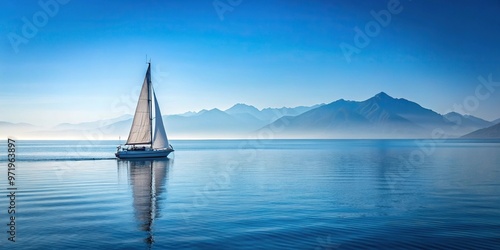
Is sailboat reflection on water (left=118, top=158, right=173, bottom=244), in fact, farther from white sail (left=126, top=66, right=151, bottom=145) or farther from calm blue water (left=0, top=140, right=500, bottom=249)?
white sail (left=126, top=66, right=151, bottom=145)

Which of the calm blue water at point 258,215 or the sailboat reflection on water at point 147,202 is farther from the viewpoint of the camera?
the sailboat reflection on water at point 147,202

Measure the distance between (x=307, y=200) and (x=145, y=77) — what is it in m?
63.5

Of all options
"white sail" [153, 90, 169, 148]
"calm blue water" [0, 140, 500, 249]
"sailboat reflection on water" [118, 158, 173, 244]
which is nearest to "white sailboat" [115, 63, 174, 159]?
"white sail" [153, 90, 169, 148]

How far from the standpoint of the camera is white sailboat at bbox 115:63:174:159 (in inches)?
3423

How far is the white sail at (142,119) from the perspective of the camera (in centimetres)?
8688

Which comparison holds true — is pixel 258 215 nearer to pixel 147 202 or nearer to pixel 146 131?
pixel 147 202

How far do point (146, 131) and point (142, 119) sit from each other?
2950 mm

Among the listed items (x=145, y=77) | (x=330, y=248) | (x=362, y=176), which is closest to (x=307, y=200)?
(x=330, y=248)

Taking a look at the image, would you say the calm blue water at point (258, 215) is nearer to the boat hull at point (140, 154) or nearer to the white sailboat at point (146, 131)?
the boat hull at point (140, 154)

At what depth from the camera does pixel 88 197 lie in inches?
1373

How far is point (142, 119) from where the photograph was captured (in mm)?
87562

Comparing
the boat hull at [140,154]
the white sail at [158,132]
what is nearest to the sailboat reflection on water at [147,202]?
the boat hull at [140,154]

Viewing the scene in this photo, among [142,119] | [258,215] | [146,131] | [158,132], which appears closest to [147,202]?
[258,215]

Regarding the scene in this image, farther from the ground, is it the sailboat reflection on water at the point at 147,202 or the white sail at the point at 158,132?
the white sail at the point at 158,132
